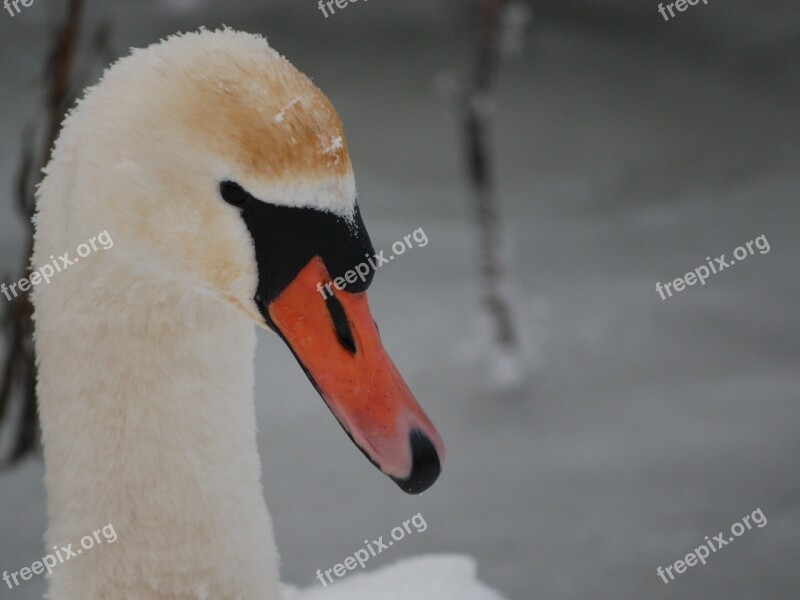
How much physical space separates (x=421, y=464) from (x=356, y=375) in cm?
10

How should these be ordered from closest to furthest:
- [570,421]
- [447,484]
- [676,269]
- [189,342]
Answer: [189,342] → [447,484] → [570,421] → [676,269]

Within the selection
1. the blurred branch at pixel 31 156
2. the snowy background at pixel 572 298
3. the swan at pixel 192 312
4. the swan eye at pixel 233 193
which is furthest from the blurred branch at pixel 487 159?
the swan eye at pixel 233 193

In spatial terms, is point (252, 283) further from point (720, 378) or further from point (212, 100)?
point (720, 378)

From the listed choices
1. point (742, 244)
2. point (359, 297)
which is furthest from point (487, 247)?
point (359, 297)

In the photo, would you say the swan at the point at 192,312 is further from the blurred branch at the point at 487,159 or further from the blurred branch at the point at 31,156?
the blurred branch at the point at 487,159

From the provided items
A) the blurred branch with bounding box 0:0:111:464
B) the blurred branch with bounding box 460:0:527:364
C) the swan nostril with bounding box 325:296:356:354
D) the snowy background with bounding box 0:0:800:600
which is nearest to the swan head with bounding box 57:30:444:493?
the swan nostril with bounding box 325:296:356:354

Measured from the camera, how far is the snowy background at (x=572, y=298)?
2279mm

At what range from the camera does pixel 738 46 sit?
3842 millimetres

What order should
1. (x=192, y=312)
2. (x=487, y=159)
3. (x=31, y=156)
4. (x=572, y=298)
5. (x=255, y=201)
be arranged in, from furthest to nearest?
(x=572, y=298) < (x=487, y=159) < (x=31, y=156) < (x=192, y=312) < (x=255, y=201)

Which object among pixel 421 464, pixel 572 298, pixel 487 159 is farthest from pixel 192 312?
pixel 572 298

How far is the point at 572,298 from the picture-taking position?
121 inches

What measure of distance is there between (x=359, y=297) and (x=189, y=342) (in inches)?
8.2

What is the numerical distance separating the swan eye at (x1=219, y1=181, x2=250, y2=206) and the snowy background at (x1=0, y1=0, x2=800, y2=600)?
4.80ft

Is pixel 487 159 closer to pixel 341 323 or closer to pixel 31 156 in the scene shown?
pixel 31 156
